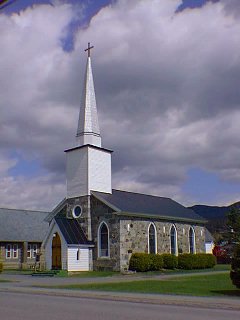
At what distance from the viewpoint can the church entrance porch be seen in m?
35.0

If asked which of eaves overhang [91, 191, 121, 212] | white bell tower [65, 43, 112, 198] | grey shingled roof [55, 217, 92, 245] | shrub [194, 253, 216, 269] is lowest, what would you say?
shrub [194, 253, 216, 269]

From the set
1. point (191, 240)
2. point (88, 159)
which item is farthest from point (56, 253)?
point (191, 240)

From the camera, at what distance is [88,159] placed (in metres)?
37.2

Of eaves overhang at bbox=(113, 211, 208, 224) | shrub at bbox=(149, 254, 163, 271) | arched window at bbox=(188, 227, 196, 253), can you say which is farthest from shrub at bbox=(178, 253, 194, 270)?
arched window at bbox=(188, 227, 196, 253)

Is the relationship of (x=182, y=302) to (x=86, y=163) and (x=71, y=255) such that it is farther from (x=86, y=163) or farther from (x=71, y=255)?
(x=86, y=163)

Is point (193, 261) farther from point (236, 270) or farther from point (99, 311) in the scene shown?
point (99, 311)

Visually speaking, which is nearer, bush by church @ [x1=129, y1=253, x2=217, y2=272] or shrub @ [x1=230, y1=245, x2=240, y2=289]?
shrub @ [x1=230, y1=245, x2=240, y2=289]

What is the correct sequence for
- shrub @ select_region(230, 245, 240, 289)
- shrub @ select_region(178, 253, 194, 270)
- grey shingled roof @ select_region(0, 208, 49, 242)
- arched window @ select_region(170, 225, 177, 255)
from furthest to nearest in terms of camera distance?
grey shingled roof @ select_region(0, 208, 49, 242) < arched window @ select_region(170, 225, 177, 255) < shrub @ select_region(178, 253, 194, 270) < shrub @ select_region(230, 245, 240, 289)

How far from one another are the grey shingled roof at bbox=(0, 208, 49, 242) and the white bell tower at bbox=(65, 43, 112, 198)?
557 inches

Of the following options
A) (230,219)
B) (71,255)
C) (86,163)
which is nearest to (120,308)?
(71,255)

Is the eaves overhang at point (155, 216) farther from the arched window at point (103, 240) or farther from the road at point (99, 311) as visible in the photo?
the road at point (99, 311)

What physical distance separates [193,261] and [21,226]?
20844mm

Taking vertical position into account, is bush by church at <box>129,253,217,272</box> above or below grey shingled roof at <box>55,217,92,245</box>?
below

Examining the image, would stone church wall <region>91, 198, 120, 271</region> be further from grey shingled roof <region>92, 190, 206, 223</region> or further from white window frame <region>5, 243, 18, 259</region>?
white window frame <region>5, 243, 18, 259</region>
